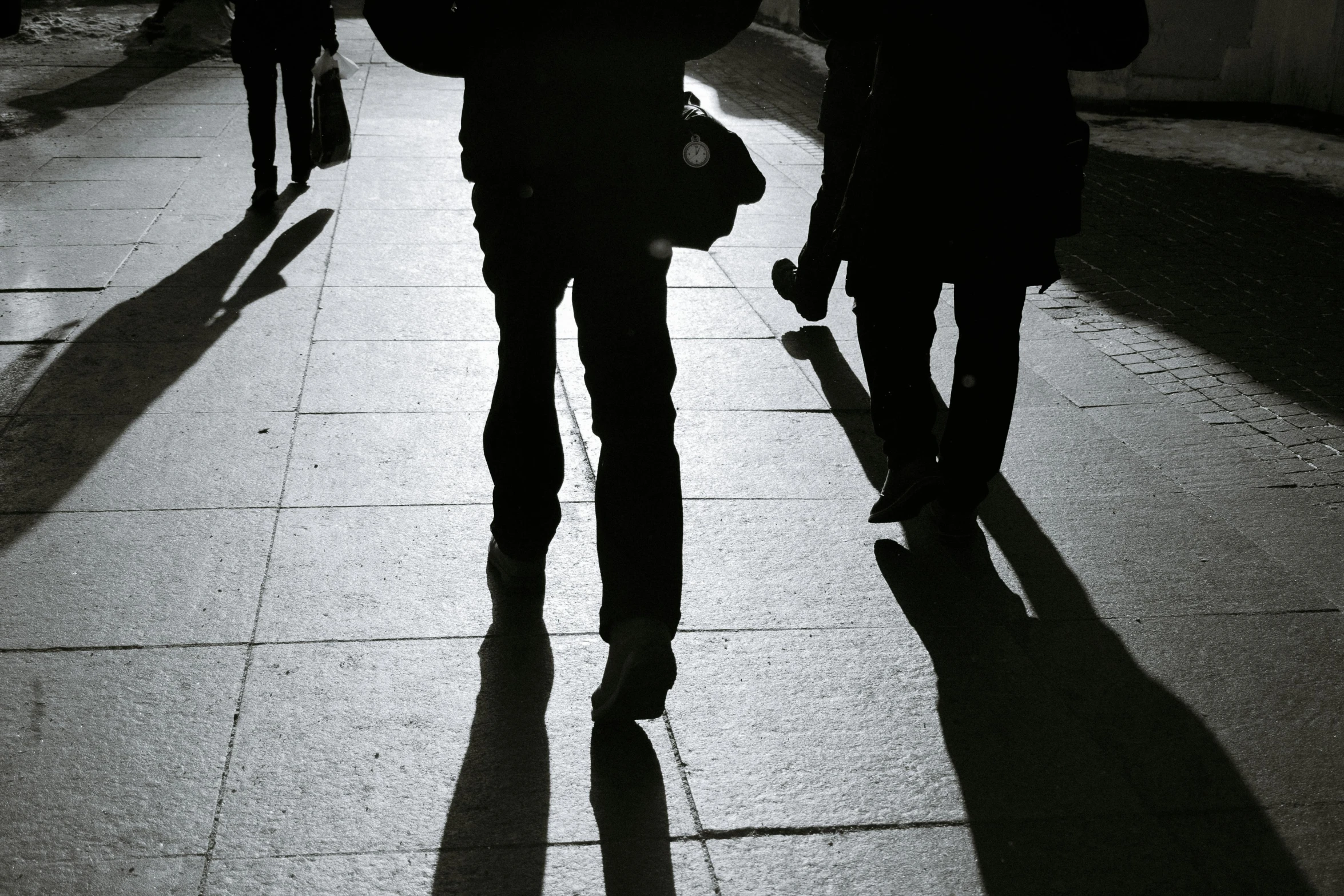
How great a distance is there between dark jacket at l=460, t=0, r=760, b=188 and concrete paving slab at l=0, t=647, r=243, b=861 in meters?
1.32

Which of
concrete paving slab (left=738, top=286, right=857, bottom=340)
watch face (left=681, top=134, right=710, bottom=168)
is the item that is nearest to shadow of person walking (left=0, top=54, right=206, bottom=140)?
concrete paving slab (left=738, top=286, right=857, bottom=340)

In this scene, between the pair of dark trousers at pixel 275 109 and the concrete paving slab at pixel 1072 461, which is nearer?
the concrete paving slab at pixel 1072 461

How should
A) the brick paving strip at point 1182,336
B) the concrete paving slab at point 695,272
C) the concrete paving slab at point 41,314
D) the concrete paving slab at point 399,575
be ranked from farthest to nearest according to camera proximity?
the concrete paving slab at point 695,272, the concrete paving slab at point 41,314, the brick paving strip at point 1182,336, the concrete paving slab at point 399,575

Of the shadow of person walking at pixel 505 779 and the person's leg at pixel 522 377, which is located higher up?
the person's leg at pixel 522 377

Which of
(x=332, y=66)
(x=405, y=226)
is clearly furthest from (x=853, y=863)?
(x=332, y=66)

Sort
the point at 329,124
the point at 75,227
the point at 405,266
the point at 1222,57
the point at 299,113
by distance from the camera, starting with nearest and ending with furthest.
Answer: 1. the point at 405,266
2. the point at 75,227
3. the point at 329,124
4. the point at 299,113
5. the point at 1222,57

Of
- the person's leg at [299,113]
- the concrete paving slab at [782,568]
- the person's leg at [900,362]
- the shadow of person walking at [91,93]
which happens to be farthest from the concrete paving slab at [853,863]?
the shadow of person walking at [91,93]

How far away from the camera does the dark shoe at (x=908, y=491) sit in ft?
12.0

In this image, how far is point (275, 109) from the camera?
7441 millimetres

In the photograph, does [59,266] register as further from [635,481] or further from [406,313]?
[635,481]

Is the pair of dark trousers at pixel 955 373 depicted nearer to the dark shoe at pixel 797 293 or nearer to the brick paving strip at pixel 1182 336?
the brick paving strip at pixel 1182 336

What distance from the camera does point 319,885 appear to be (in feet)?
7.59

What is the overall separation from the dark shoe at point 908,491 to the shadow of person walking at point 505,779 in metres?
1.08

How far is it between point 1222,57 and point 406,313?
31.2 ft
